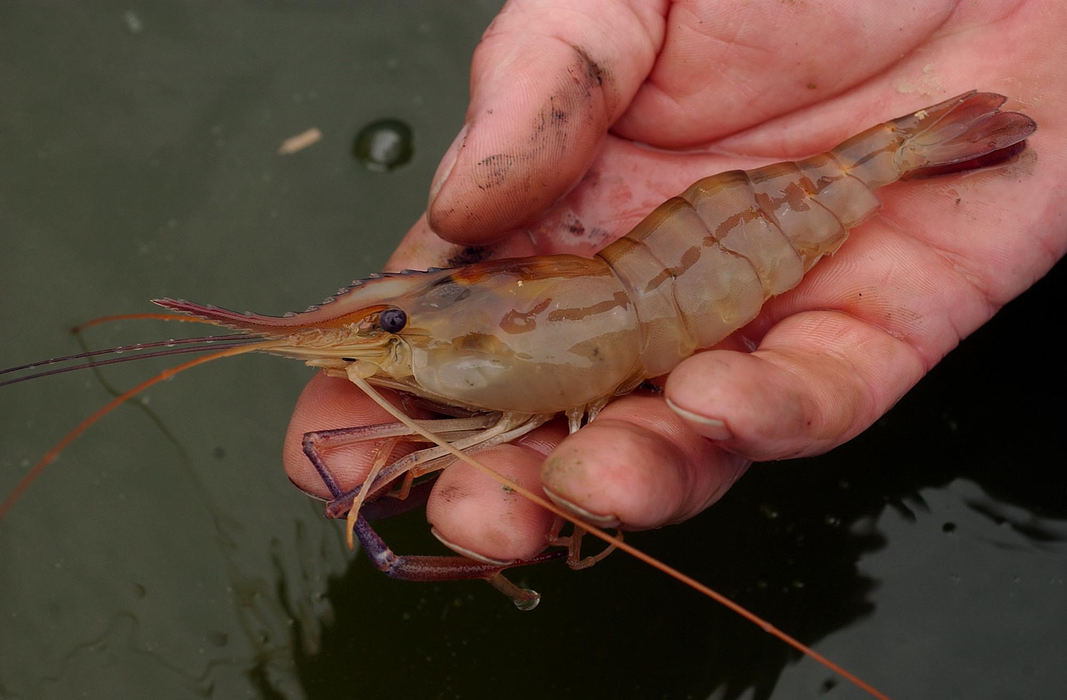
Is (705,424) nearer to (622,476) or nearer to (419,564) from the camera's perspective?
(622,476)

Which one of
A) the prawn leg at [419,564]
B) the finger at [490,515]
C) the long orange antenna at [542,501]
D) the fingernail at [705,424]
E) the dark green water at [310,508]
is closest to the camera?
the fingernail at [705,424]

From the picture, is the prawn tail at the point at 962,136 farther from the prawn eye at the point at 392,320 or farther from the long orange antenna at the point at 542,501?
the prawn eye at the point at 392,320

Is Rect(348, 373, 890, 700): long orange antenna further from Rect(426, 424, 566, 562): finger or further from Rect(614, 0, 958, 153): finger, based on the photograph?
Rect(614, 0, 958, 153): finger

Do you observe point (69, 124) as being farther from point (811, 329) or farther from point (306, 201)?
point (811, 329)

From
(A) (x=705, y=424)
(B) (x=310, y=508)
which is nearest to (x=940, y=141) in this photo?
(A) (x=705, y=424)

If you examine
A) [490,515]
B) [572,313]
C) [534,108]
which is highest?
[534,108]

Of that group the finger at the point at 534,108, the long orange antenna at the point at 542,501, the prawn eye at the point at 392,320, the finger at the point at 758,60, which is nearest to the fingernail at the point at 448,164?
the finger at the point at 534,108
